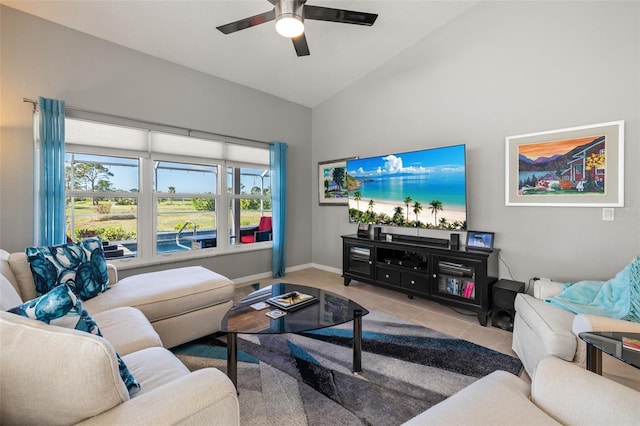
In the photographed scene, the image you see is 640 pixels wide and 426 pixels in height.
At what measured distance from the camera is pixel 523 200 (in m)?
2.80

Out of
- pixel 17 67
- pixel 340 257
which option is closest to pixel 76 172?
pixel 17 67

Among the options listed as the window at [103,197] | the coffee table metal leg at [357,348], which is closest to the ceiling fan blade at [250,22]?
the window at [103,197]

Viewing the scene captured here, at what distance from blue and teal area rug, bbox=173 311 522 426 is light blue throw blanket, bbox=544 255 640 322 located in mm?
584

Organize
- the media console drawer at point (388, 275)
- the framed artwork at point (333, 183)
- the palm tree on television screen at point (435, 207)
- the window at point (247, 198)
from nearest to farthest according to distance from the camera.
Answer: the palm tree on television screen at point (435, 207) < the media console drawer at point (388, 275) < the window at point (247, 198) < the framed artwork at point (333, 183)

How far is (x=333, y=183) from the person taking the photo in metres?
4.58

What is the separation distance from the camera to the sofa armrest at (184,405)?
778 millimetres

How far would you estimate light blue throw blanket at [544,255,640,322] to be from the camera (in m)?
1.71

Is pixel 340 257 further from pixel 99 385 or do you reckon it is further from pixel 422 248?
pixel 99 385

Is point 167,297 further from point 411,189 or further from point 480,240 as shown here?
point 480,240

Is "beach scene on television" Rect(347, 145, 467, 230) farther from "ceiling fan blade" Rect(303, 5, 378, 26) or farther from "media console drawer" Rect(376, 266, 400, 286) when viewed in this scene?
"ceiling fan blade" Rect(303, 5, 378, 26)

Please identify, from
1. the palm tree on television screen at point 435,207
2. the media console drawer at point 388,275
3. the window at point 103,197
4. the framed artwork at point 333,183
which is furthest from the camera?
the framed artwork at point 333,183

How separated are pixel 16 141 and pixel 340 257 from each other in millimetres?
3958

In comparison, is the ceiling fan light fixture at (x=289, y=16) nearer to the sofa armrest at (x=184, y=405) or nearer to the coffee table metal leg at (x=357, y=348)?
the coffee table metal leg at (x=357, y=348)

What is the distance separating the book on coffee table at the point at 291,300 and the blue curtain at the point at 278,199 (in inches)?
83.1
